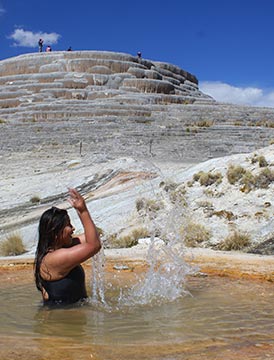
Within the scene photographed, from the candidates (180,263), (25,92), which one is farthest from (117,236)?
(25,92)

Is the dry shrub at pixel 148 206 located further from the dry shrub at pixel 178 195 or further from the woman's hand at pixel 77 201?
the woman's hand at pixel 77 201

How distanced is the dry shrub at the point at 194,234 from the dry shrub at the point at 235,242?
449 mm

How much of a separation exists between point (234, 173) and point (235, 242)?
2903 mm

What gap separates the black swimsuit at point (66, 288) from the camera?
4.38m

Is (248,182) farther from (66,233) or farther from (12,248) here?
(66,233)

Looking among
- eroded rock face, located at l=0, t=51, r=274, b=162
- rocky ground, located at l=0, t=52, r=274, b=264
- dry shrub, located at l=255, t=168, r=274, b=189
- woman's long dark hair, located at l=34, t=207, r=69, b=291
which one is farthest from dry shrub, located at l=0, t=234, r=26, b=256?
eroded rock face, located at l=0, t=51, r=274, b=162

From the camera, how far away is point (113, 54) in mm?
36469

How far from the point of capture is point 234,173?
11.5 meters

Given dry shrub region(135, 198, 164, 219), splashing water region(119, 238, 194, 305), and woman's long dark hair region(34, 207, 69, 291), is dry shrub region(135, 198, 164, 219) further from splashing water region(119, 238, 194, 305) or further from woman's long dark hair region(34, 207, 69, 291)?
woman's long dark hair region(34, 207, 69, 291)

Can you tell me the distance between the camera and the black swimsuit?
14.4ft

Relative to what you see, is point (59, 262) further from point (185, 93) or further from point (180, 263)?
point (185, 93)

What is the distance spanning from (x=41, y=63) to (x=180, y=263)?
3218 centimetres

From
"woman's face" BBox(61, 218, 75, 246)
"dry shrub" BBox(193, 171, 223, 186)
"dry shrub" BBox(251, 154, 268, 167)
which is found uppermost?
"dry shrub" BBox(251, 154, 268, 167)

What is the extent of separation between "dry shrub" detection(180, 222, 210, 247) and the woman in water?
4944 mm
